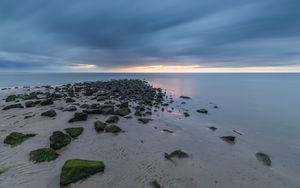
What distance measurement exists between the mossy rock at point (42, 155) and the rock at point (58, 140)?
61cm

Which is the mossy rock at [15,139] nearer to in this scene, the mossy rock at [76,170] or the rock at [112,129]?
the rock at [112,129]

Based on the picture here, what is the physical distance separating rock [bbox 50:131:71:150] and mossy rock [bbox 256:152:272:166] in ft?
30.4

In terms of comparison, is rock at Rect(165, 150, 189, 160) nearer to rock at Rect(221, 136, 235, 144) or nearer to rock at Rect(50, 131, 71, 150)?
rock at Rect(221, 136, 235, 144)

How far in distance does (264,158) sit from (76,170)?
837 cm

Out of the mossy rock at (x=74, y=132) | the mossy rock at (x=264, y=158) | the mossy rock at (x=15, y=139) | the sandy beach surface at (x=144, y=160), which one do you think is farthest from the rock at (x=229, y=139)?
the mossy rock at (x=15, y=139)

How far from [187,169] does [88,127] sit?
7.00 metres

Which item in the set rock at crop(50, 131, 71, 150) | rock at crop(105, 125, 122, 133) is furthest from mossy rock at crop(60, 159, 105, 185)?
rock at crop(105, 125, 122, 133)

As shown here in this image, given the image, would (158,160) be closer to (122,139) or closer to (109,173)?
(109,173)

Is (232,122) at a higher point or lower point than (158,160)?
lower

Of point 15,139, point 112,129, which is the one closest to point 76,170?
point 112,129

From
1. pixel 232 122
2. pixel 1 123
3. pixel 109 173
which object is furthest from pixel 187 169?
pixel 1 123

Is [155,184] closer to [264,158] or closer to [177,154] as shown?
[177,154]

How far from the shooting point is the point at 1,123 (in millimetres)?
12922

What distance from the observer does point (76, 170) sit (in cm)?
632
